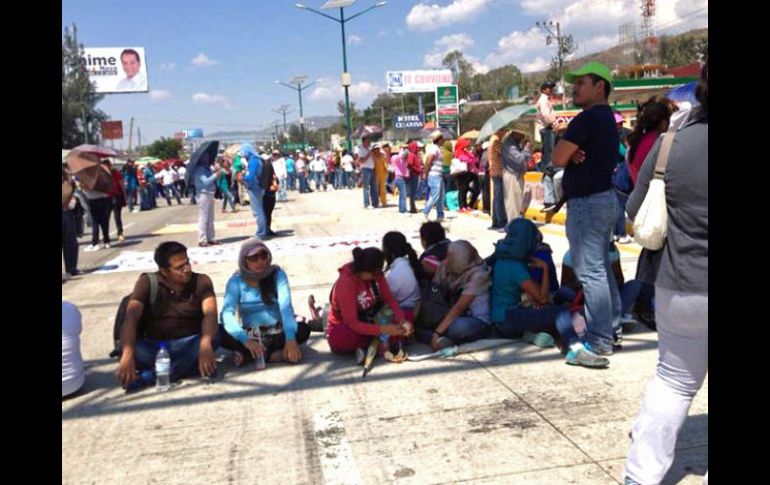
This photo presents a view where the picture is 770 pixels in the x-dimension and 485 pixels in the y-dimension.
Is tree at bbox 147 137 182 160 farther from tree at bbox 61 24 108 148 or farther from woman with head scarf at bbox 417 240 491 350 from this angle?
woman with head scarf at bbox 417 240 491 350

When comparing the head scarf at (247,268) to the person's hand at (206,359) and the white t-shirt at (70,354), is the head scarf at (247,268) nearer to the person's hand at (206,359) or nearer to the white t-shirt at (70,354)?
the person's hand at (206,359)

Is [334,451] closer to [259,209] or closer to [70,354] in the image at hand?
[70,354]

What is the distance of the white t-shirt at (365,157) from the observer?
50.5ft

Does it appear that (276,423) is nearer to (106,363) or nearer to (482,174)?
(106,363)

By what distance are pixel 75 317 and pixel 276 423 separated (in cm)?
161

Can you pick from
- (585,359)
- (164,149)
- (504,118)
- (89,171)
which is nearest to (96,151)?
(89,171)

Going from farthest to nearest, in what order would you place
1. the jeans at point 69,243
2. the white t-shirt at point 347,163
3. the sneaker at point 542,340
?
the white t-shirt at point 347,163
the jeans at point 69,243
the sneaker at point 542,340

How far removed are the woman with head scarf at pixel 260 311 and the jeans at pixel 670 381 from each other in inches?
101

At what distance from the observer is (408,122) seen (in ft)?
261

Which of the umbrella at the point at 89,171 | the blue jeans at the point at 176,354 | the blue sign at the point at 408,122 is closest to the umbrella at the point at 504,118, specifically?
the blue jeans at the point at 176,354

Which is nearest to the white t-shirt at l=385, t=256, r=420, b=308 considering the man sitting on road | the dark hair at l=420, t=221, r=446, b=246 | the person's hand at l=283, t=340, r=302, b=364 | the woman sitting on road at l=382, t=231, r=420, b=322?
the woman sitting on road at l=382, t=231, r=420, b=322

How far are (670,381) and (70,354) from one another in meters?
3.56

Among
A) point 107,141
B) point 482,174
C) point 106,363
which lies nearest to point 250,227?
point 482,174
